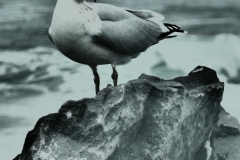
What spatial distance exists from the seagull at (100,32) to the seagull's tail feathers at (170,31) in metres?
0.04

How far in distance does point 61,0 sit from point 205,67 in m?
1.55

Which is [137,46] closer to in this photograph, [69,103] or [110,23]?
[110,23]

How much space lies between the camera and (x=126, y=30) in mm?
4957

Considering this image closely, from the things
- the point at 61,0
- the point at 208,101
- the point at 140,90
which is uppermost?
the point at 61,0

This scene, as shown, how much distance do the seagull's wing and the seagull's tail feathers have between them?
0.05 metres

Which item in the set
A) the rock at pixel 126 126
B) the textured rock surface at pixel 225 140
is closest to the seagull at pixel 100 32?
the rock at pixel 126 126

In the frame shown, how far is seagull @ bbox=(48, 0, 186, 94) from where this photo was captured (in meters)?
4.59

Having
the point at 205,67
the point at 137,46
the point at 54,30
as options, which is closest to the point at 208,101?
the point at 205,67

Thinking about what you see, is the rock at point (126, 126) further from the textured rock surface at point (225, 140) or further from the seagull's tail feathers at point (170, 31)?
the seagull's tail feathers at point (170, 31)

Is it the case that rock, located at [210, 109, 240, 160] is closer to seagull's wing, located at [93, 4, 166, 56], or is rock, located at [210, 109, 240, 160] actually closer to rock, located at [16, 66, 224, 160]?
rock, located at [16, 66, 224, 160]

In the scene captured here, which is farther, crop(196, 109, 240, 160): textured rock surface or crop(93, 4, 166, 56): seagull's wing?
crop(196, 109, 240, 160): textured rock surface

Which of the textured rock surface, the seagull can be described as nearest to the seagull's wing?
the seagull

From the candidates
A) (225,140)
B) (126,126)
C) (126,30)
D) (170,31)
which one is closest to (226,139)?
(225,140)

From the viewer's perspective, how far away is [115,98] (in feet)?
13.6
